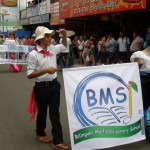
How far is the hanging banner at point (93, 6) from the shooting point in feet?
49.7

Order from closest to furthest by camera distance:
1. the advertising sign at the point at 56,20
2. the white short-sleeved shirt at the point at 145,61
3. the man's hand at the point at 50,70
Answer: the man's hand at the point at 50,70 < the white short-sleeved shirt at the point at 145,61 < the advertising sign at the point at 56,20

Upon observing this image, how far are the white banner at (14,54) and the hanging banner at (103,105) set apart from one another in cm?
1161

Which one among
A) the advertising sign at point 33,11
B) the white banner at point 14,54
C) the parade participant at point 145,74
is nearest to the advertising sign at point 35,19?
the advertising sign at point 33,11

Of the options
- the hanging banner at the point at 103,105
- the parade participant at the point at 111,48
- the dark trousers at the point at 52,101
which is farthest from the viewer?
the parade participant at the point at 111,48

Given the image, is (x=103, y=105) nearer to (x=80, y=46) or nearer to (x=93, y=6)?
(x=93, y=6)

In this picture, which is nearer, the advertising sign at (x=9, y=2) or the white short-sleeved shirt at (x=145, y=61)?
the white short-sleeved shirt at (x=145, y=61)

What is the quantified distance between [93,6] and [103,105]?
13868mm

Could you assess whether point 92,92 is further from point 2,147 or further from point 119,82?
point 2,147

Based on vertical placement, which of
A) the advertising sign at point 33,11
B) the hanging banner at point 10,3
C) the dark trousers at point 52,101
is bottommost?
the dark trousers at point 52,101

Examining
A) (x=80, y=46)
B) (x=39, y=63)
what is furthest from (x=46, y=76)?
(x=80, y=46)

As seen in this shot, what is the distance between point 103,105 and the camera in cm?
529

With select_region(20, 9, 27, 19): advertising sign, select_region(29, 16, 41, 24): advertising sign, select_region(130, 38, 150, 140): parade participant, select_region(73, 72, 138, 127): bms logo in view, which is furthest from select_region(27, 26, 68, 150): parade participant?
select_region(20, 9, 27, 19): advertising sign

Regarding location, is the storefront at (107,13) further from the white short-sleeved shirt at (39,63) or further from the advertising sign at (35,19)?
the white short-sleeved shirt at (39,63)

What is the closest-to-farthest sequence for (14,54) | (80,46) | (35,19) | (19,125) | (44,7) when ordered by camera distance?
(19,125)
(14,54)
(80,46)
(44,7)
(35,19)
